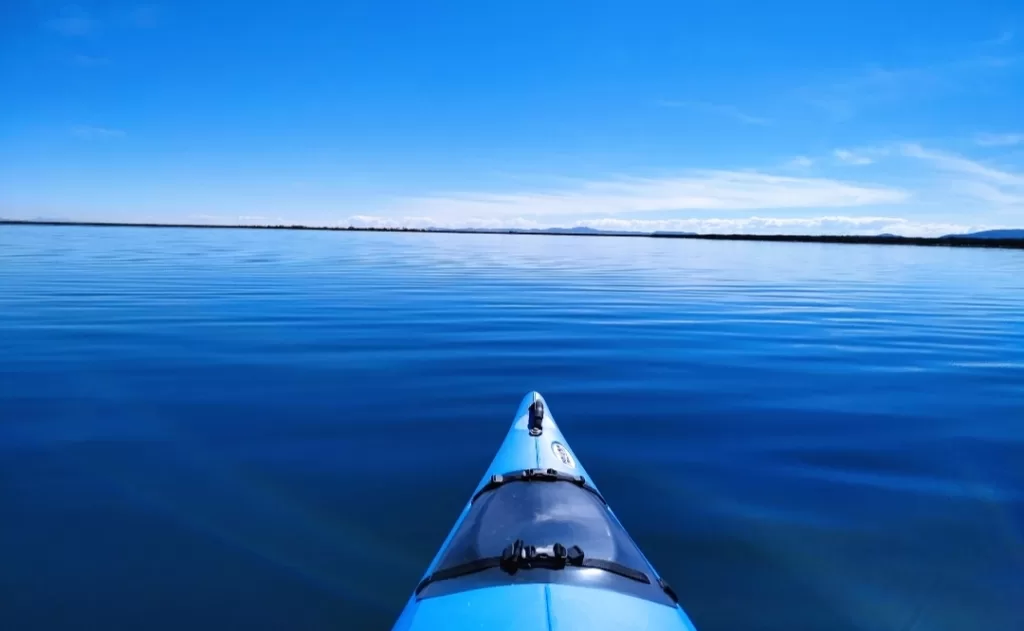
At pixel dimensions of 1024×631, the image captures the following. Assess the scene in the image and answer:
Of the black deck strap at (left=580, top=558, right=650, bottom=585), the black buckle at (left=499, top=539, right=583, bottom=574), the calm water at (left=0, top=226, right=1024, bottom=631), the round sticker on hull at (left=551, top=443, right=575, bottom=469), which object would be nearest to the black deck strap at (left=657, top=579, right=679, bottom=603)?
Result: the black deck strap at (left=580, top=558, right=650, bottom=585)

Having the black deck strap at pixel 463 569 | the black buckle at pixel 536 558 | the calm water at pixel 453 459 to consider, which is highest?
the black buckle at pixel 536 558

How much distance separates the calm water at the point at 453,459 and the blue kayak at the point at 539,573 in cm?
122

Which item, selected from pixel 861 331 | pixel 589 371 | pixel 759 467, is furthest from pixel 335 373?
pixel 861 331

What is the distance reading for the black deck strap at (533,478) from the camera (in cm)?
461

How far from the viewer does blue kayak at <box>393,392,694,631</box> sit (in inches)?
123

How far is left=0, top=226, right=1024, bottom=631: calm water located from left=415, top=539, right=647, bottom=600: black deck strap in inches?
50.8

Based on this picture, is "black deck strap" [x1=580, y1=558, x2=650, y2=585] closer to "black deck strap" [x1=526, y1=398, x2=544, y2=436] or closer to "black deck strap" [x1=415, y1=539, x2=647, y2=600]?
"black deck strap" [x1=415, y1=539, x2=647, y2=600]

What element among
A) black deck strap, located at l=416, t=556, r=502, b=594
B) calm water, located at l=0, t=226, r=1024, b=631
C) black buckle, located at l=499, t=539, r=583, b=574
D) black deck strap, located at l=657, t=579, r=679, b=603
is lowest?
calm water, located at l=0, t=226, r=1024, b=631

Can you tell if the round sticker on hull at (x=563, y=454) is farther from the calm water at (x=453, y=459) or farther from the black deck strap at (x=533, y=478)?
the calm water at (x=453, y=459)

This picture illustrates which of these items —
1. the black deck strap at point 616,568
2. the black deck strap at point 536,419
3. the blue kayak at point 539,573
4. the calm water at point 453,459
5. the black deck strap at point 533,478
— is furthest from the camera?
the black deck strap at point 536,419

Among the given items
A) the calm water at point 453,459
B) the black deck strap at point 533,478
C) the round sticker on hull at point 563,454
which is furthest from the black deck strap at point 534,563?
the round sticker on hull at point 563,454

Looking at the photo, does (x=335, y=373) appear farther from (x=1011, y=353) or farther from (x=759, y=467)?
(x=1011, y=353)

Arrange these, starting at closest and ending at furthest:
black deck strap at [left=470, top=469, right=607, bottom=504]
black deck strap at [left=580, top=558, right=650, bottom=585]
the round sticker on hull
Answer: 1. black deck strap at [left=580, top=558, right=650, bottom=585]
2. black deck strap at [left=470, top=469, right=607, bottom=504]
3. the round sticker on hull

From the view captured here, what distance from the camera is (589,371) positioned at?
11312 mm
